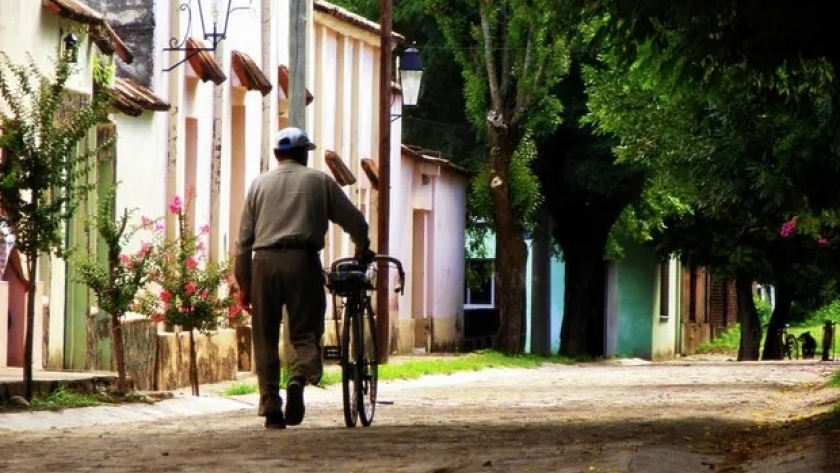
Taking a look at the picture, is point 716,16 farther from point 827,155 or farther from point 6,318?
point 6,318

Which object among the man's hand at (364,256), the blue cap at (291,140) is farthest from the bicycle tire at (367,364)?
the blue cap at (291,140)

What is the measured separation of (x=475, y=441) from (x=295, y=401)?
6.01 ft

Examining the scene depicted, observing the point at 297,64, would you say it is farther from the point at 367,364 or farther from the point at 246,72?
the point at 367,364

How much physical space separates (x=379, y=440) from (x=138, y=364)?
372 inches

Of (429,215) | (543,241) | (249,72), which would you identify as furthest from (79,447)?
(543,241)

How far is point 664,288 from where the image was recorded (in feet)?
213

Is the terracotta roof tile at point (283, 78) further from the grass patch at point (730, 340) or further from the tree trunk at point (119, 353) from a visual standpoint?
the grass patch at point (730, 340)

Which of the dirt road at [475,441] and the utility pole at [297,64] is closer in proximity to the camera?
the dirt road at [475,441]

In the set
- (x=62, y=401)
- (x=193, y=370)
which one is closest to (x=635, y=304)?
(x=193, y=370)

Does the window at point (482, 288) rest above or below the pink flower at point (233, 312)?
above

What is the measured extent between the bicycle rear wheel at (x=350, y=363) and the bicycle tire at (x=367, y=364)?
0.12ft

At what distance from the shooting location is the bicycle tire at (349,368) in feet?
49.7

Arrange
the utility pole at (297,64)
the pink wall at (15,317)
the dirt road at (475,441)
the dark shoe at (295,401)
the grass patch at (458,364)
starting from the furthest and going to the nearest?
the grass patch at (458,364)
the utility pole at (297,64)
the pink wall at (15,317)
the dark shoe at (295,401)
the dirt road at (475,441)

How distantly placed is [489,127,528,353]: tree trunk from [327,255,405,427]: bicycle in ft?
96.3
